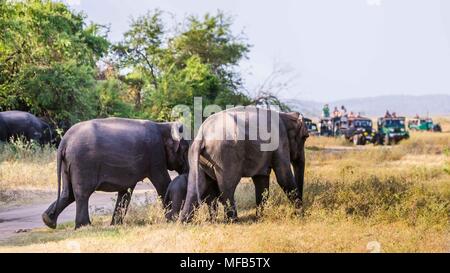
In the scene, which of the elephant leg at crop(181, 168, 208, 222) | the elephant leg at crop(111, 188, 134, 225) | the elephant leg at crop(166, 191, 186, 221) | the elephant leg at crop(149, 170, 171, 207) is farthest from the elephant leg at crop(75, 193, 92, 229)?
the elephant leg at crop(181, 168, 208, 222)

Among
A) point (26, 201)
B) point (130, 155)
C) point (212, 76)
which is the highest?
point (212, 76)

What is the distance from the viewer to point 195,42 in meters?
39.2

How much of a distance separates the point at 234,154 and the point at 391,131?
32266mm

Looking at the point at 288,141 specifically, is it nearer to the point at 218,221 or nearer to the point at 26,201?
the point at 218,221

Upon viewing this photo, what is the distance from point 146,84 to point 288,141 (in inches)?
946

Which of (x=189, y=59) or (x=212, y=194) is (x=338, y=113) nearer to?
(x=189, y=59)

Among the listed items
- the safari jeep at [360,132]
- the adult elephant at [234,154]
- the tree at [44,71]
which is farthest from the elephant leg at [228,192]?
the safari jeep at [360,132]

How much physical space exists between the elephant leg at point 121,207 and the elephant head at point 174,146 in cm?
90

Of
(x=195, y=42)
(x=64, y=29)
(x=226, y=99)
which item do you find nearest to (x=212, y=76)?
(x=226, y=99)

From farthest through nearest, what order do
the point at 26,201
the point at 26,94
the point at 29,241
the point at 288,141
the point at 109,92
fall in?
1. the point at 109,92
2. the point at 26,94
3. the point at 26,201
4. the point at 288,141
5. the point at 29,241

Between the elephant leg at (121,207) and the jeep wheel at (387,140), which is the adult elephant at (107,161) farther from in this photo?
the jeep wheel at (387,140)

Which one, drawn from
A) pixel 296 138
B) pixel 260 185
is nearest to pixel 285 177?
pixel 260 185

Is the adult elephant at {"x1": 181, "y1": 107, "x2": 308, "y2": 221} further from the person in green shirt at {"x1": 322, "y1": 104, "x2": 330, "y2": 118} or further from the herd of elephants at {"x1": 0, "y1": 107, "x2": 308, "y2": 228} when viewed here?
the person in green shirt at {"x1": 322, "y1": 104, "x2": 330, "y2": 118}

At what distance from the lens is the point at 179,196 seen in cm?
1238
